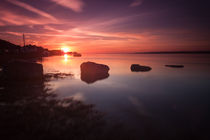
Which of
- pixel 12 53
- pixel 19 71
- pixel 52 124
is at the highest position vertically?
pixel 12 53

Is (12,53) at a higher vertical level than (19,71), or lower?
higher

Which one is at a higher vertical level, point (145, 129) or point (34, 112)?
point (34, 112)

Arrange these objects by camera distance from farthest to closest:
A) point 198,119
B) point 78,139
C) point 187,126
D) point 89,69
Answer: point 89,69 < point 198,119 < point 187,126 < point 78,139

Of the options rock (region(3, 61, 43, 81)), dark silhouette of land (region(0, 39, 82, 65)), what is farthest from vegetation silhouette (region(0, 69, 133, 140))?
dark silhouette of land (region(0, 39, 82, 65))

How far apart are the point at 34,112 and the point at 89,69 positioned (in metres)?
19.4

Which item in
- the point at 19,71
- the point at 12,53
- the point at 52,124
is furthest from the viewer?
the point at 12,53

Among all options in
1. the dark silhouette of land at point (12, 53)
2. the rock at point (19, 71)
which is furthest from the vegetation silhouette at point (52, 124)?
the dark silhouette of land at point (12, 53)

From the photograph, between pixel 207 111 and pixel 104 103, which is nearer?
pixel 207 111

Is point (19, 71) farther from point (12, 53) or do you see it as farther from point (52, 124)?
point (12, 53)

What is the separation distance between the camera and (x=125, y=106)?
31.8ft

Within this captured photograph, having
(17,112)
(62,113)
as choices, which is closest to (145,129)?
(62,113)

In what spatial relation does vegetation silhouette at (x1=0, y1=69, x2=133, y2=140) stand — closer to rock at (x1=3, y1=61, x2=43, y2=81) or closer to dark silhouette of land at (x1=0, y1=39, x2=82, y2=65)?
rock at (x1=3, y1=61, x2=43, y2=81)

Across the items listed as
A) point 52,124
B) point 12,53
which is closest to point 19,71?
point 52,124

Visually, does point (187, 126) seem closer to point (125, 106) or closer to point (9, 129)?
point (125, 106)
